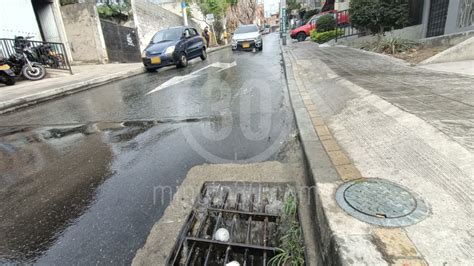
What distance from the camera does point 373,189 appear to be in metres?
2.12

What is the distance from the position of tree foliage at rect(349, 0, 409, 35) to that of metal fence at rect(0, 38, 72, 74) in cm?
1099

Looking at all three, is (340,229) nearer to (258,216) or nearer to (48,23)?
(258,216)

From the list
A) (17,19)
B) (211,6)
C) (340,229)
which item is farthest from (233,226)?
(211,6)

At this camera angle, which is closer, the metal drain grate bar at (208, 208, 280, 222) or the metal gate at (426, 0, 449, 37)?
the metal drain grate bar at (208, 208, 280, 222)

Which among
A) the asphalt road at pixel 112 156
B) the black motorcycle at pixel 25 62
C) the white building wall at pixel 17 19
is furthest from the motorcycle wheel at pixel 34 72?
the asphalt road at pixel 112 156

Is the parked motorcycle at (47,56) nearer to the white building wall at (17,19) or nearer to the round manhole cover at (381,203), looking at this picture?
the white building wall at (17,19)

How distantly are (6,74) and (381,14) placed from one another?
41.2ft

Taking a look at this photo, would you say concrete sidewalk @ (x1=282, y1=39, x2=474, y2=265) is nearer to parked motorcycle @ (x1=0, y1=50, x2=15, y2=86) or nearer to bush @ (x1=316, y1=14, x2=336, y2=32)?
parked motorcycle @ (x1=0, y1=50, x2=15, y2=86)

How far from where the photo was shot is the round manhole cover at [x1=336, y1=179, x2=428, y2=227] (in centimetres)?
178

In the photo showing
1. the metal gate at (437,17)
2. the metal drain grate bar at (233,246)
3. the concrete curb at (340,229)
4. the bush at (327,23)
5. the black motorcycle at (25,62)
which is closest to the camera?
the concrete curb at (340,229)

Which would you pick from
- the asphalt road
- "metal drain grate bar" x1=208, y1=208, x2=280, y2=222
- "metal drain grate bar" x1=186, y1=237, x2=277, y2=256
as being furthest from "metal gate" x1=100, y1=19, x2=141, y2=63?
"metal drain grate bar" x1=186, y1=237, x2=277, y2=256

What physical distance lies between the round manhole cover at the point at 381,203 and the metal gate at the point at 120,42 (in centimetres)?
1574

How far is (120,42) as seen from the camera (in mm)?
16031

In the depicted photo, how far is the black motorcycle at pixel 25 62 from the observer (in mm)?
9625
